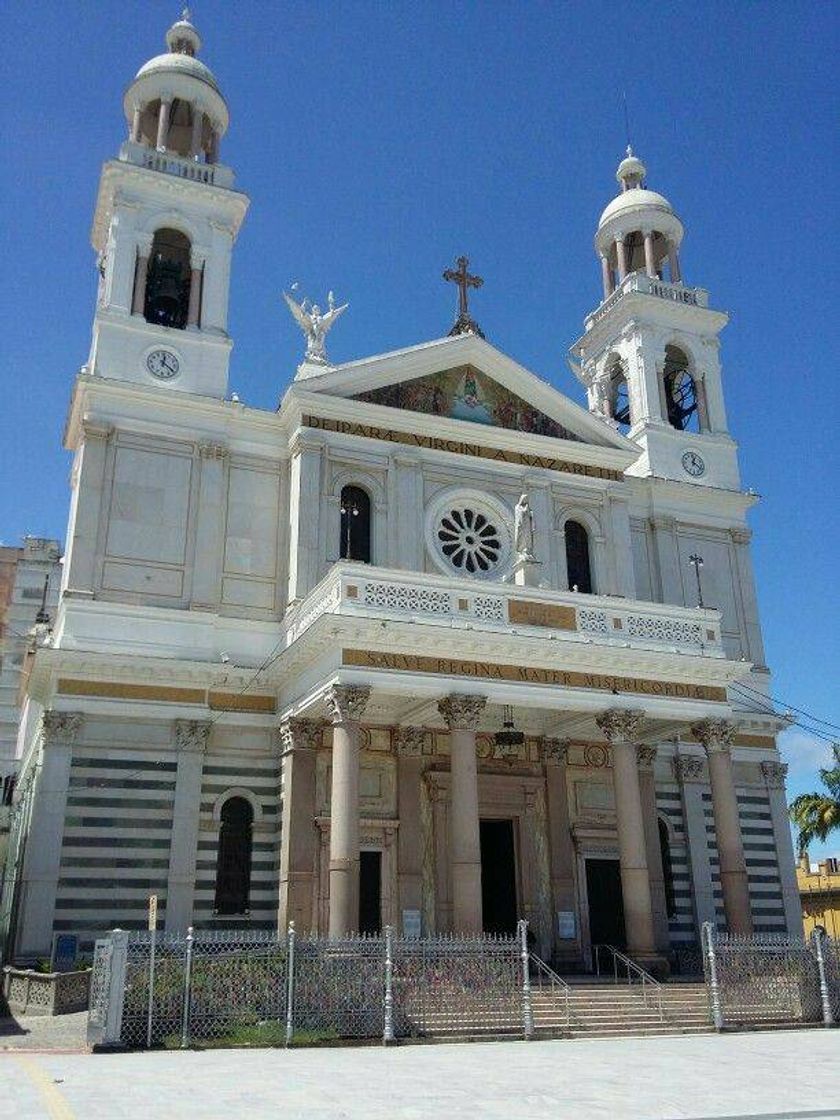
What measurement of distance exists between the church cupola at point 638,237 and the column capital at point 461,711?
60.6 ft

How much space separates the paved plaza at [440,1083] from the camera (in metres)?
9.88

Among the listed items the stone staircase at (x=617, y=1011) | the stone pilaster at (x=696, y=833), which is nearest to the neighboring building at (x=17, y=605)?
the stone pilaster at (x=696, y=833)

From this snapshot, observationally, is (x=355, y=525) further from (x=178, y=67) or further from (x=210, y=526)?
(x=178, y=67)

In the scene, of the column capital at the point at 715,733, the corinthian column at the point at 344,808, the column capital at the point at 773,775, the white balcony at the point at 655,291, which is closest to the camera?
the corinthian column at the point at 344,808

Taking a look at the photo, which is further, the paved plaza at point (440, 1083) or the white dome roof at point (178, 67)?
the white dome roof at point (178, 67)

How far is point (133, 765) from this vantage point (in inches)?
920

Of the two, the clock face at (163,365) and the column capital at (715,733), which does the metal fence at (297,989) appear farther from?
the clock face at (163,365)

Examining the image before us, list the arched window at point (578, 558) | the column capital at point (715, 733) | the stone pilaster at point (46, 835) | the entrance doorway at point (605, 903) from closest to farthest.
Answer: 1. the stone pilaster at point (46, 835)
2. the column capital at point (715, 733)
3. the entrance doorway at point (605, 903)
4. the arched window at point (578, 558)

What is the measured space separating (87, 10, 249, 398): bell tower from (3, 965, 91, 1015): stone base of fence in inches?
551

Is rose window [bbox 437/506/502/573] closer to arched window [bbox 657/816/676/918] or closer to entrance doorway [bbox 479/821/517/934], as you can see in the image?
entrance doorway [bbox 479/821/517/934]

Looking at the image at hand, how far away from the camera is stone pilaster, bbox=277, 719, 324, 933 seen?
21984 millimetres

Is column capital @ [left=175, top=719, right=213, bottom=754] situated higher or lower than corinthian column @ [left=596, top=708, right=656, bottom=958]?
higher

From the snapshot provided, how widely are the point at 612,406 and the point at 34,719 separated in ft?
65.7

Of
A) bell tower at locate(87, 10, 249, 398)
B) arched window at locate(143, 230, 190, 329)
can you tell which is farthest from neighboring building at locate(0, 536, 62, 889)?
bell tower at locate(87, 10, 249, 398)
